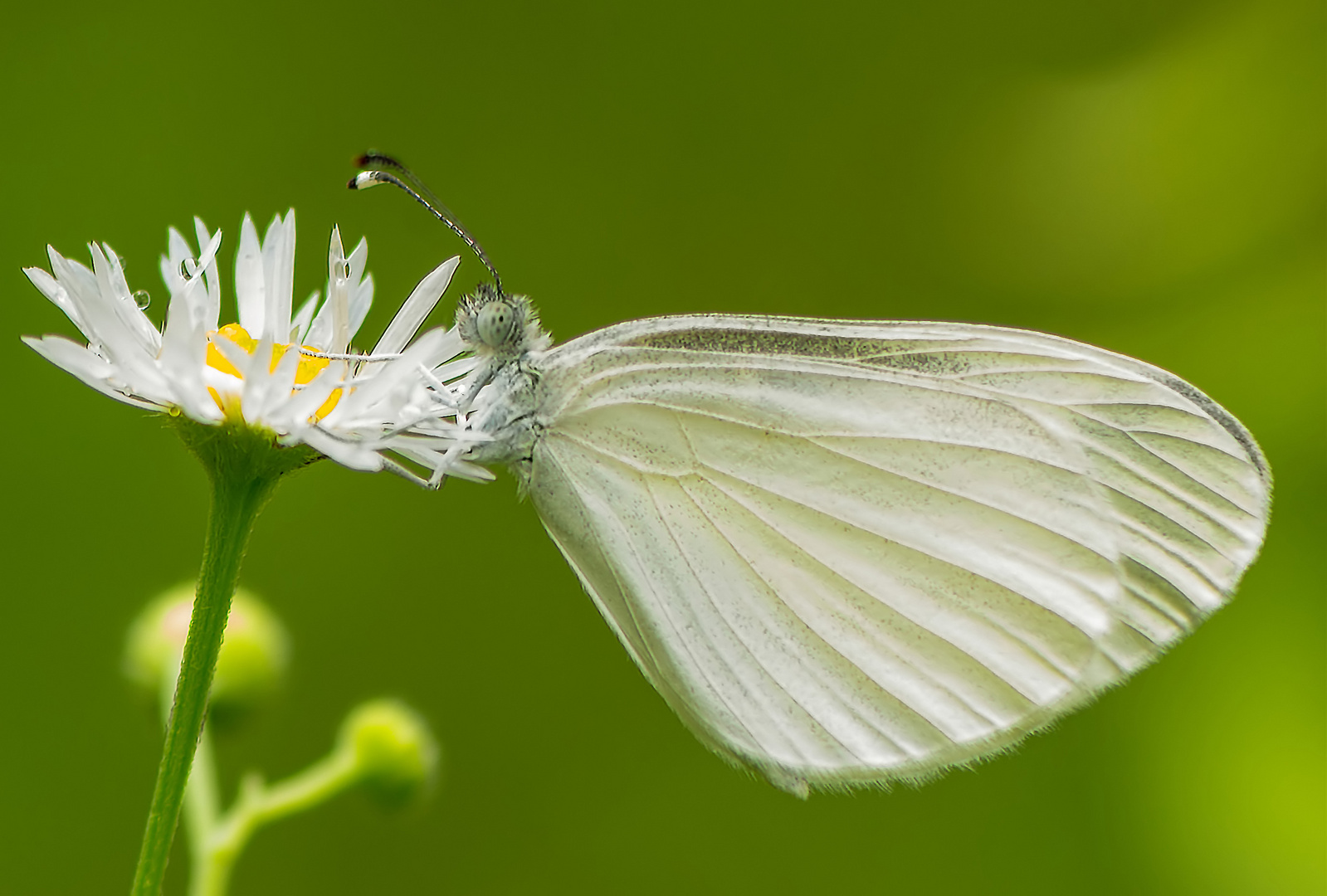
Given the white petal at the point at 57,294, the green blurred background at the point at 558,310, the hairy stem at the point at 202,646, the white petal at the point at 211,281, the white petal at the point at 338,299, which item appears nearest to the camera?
the hairy stem at the point at 202,646

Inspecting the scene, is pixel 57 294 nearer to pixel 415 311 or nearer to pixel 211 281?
pixel 211 281

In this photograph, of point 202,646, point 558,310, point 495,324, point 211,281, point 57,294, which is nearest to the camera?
point 202,646

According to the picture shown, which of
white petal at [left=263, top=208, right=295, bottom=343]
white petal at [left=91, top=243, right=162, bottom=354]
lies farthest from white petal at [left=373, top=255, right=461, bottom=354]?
white petal at [left=91, top=243, right=162, bottom=354]

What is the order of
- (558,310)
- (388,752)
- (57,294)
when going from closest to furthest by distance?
(57,294)
(388,752)
(558,310)

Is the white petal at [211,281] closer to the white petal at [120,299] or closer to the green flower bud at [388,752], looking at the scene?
the white petal at [120,299]

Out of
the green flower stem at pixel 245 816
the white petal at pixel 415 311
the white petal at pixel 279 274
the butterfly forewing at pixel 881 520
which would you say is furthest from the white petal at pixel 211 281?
the green flower stem at pixel 245 816

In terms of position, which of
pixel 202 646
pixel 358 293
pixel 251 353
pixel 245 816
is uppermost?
pixel 358 293

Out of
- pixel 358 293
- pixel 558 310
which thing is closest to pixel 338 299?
pixel 358 293
